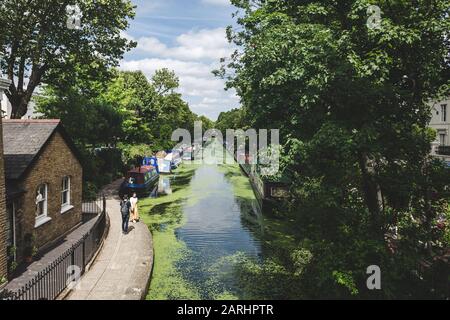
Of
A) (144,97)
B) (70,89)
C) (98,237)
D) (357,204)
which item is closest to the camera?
(357,204)

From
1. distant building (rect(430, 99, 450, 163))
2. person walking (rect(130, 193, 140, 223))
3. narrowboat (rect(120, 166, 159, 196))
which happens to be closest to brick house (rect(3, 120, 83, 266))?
person walking (rect(130, 193, 140, 223))

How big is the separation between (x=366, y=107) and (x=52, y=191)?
504 inches

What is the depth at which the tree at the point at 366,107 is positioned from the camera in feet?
36.5

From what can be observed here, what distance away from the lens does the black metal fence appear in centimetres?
1047

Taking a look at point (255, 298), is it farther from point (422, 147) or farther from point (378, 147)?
point (422, 147)

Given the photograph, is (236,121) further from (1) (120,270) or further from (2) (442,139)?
(1) (120,270)

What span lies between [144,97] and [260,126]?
109ft

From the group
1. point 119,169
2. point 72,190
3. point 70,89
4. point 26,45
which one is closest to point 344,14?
point 72,190

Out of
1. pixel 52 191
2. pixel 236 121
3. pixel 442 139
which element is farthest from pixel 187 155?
pixel 52 191

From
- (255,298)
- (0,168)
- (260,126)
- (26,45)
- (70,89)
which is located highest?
(26,45)

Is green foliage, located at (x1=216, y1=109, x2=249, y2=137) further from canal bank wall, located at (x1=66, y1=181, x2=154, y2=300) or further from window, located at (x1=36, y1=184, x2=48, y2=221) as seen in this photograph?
window, located at (x1=36, y1=184, x2=48, y2=221)

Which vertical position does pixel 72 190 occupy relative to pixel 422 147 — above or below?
below

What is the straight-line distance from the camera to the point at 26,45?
72.4 feet

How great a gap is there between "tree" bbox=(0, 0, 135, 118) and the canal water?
1034 cm
